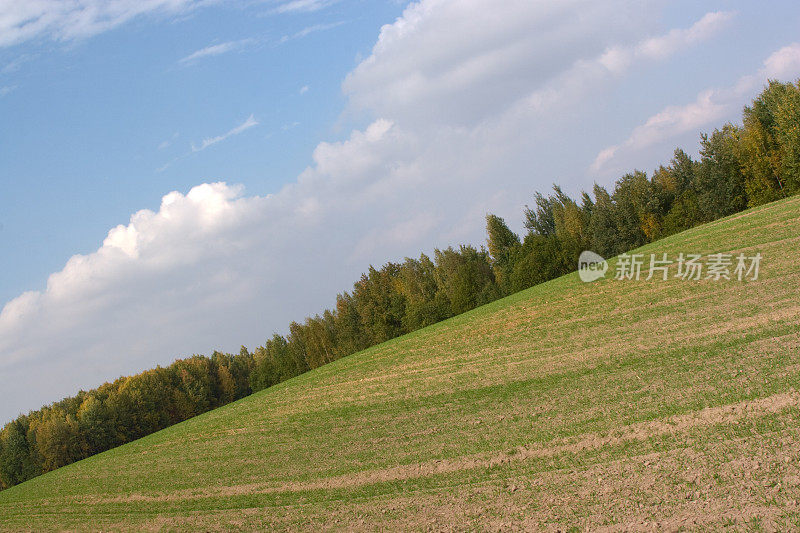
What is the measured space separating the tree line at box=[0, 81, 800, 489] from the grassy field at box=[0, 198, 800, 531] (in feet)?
68.5

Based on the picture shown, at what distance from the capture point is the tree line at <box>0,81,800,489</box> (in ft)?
157

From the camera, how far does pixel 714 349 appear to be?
14312mm

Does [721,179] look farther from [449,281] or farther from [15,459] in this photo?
[15,459]

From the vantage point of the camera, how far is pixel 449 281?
200 feet

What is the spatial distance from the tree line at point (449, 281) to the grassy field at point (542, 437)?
2088 cm

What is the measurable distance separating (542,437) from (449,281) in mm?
48996

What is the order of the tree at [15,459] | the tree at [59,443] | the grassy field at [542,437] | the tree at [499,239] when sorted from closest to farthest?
Result: the grassy field at [542,437]
the tree at [59,443]
the tree at [15,459]
the tree at [499,239]

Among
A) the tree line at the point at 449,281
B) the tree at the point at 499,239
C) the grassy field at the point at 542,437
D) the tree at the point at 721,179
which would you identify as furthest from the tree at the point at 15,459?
the tree at the point at 721,179

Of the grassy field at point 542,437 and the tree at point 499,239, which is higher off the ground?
the tree at point 499,239

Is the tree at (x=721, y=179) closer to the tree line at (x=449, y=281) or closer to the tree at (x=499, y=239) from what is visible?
the tree line at (x=449, y=281)

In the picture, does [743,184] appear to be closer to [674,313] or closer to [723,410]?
[674,313]

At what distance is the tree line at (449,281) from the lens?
47.9 metres

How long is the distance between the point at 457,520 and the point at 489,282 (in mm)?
47125

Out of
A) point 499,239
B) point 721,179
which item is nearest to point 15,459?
point 499,239
